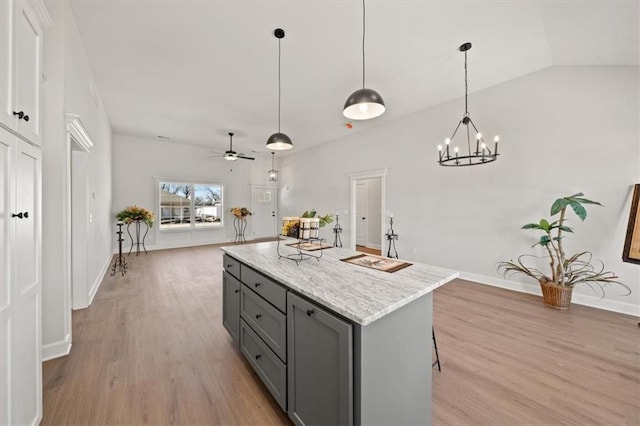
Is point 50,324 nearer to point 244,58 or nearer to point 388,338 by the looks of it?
point 388,338

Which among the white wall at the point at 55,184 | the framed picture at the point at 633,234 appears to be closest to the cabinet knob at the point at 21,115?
the white wall at the point at 55,184

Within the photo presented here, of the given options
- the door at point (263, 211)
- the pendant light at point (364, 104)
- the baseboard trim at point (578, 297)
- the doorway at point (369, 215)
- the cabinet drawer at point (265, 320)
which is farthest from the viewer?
the door at point (263, 211)

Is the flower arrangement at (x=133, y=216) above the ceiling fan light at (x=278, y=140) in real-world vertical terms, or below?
below

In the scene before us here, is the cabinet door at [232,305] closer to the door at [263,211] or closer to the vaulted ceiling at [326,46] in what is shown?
the vaulted ceiling at [326,46]

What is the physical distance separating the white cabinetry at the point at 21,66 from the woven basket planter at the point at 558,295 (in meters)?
5.10

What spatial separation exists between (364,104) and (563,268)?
3.61m

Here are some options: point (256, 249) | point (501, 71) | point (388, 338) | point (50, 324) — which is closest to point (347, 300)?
point (388, 338)

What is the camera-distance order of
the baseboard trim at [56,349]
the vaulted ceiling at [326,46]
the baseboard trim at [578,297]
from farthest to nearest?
the baseboard trim at [578,297] < the vaulted ceiling at [326,46] < the baseboard trim at [56,349]

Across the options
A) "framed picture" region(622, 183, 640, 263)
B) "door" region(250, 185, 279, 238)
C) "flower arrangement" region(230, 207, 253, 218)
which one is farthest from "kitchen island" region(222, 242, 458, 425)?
"door" region(250, 185, 279, 238)

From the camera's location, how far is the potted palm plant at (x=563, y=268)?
9.92ft

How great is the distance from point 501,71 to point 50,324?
613 centimetres

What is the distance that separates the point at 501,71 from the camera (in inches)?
139

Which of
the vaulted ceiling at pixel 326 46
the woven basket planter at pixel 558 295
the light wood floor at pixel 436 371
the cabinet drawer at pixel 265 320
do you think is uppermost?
the vaulted ceiling at pixel 326 46

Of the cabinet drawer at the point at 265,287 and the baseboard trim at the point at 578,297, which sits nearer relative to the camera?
the cabinet drawer at the point at 265,287
